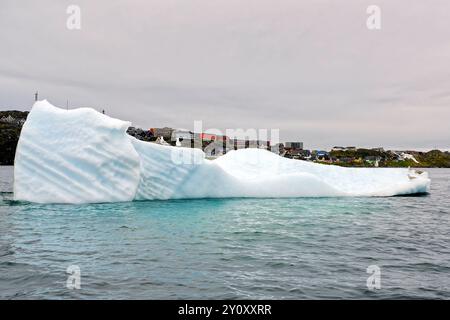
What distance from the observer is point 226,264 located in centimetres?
904

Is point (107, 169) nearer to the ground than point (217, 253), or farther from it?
farther from it

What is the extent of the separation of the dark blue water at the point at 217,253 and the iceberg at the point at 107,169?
137 centimetres

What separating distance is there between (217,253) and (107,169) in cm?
1042

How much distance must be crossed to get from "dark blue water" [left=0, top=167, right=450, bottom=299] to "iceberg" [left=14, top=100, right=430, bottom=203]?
1372 millimetres

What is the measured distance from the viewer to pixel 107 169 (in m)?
19.0

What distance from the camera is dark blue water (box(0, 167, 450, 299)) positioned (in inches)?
292

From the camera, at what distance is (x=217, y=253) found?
10.0 metres

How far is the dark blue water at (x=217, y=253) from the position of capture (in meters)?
7.42

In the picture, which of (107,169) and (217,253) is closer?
(217,253)
